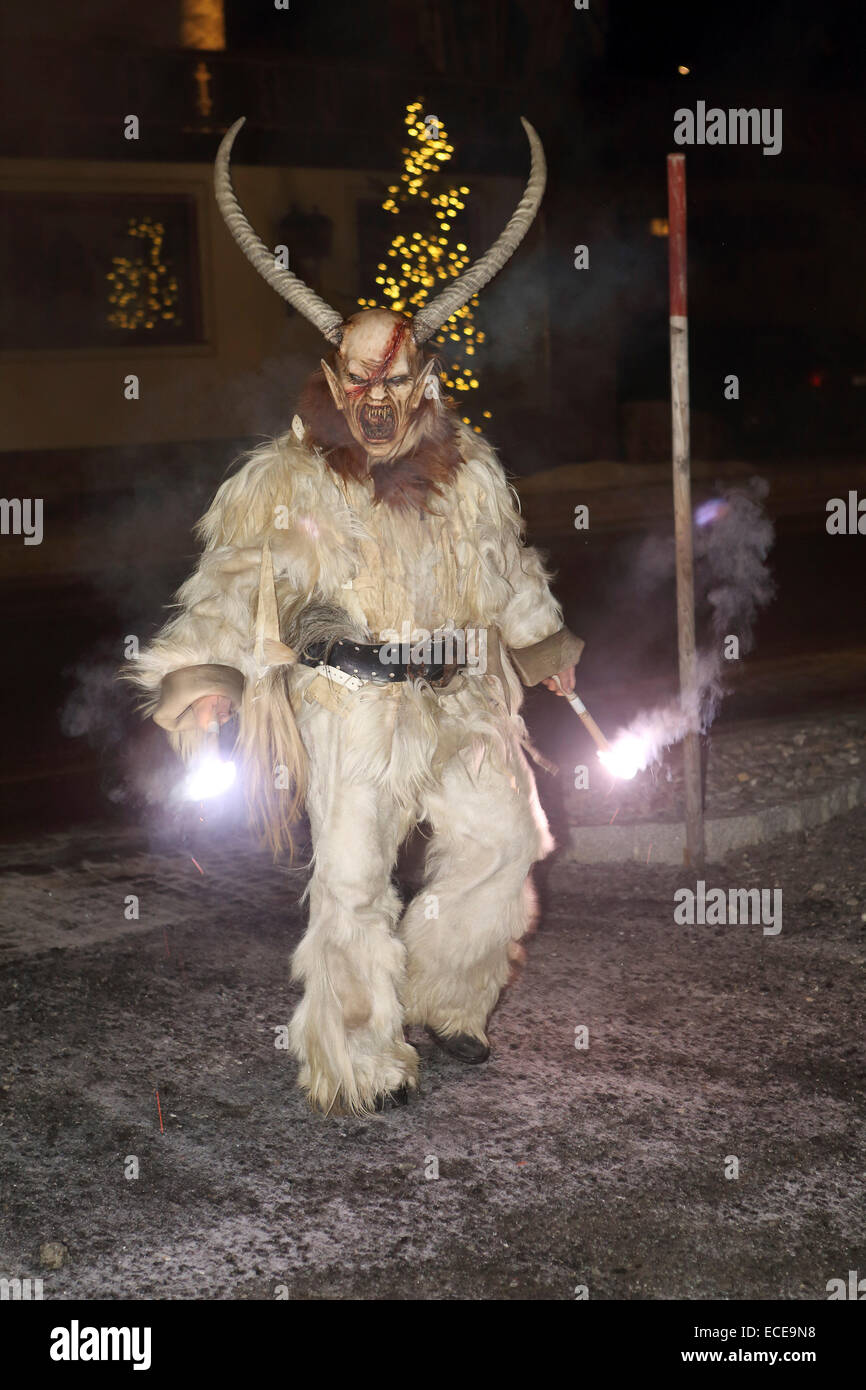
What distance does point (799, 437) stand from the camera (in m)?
23.1

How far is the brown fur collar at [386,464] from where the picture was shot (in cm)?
363

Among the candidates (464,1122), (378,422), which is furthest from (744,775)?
(378,422)

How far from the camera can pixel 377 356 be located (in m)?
3.59

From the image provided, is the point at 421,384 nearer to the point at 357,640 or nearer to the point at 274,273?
the point at 274,273

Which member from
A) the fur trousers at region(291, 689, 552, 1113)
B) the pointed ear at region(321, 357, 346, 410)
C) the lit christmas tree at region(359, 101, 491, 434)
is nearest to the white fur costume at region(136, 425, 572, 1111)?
the fur trousers at region(291, 689, 552, 1113)

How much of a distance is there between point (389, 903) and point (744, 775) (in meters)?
2.64

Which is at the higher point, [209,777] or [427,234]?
[427,234]

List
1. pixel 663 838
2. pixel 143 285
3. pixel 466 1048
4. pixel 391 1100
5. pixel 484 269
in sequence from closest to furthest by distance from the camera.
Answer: pixel 391 1100, pixel 484 269, pixel 466 1048, pixel 663 838, pixel 143 285

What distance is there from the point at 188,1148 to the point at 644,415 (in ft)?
56.8

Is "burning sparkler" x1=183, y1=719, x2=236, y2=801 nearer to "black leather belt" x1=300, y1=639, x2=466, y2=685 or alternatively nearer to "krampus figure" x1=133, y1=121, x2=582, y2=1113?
"krampus figure" x1=133, y1=121, x2=582, y2=1113

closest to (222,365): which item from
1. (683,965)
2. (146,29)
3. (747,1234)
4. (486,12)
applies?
(146,29)

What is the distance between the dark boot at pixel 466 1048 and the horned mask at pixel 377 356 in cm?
155

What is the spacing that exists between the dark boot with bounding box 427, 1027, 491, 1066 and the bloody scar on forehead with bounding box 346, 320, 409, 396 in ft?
5.64

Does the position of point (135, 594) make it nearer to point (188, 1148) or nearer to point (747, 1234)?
point (188, 1148)
